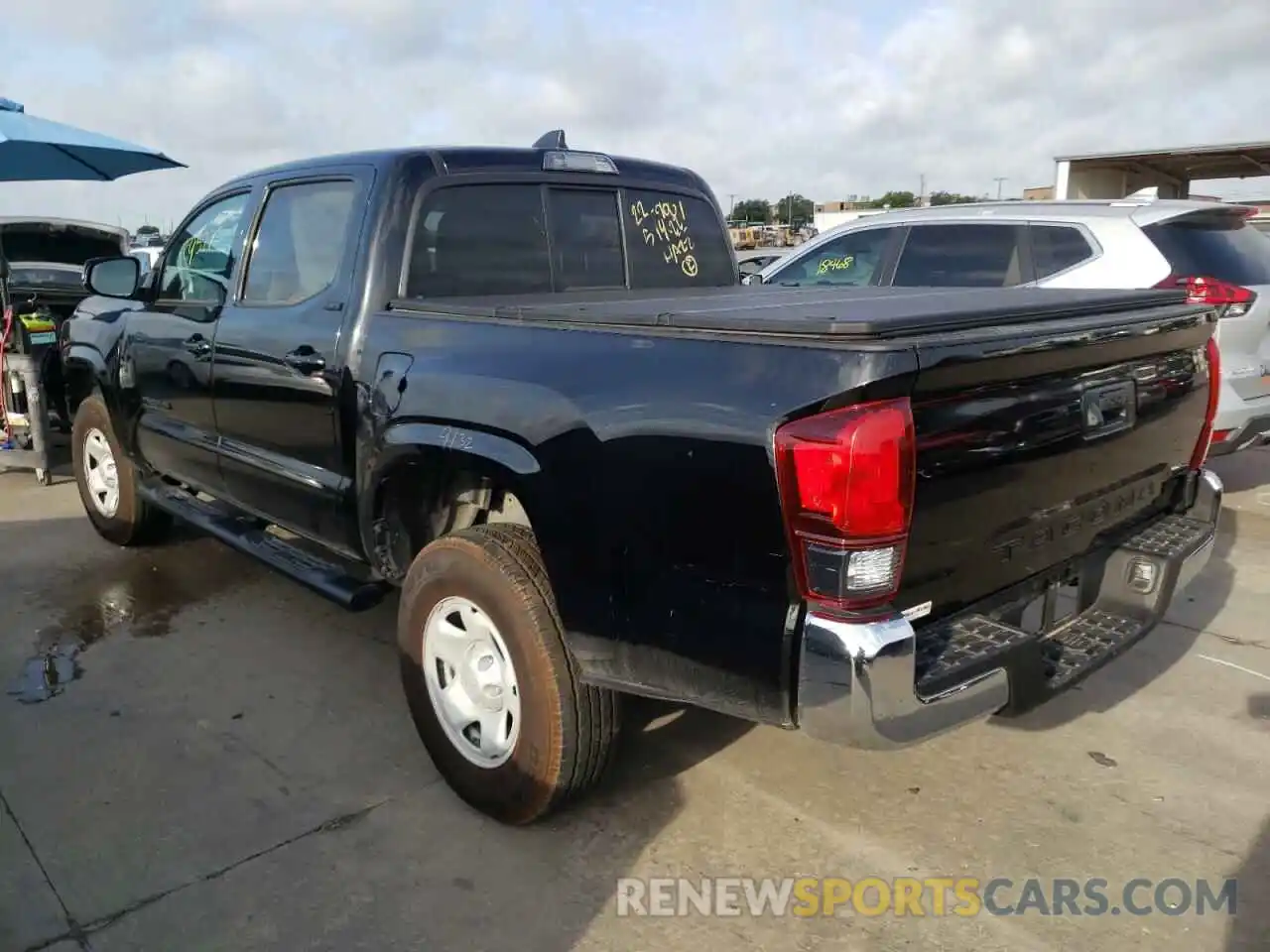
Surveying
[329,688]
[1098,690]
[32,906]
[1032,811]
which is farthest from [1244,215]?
[32,906]

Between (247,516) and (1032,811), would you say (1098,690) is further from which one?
(247,516)

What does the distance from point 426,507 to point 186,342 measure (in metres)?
1.79

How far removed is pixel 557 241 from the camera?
387cm

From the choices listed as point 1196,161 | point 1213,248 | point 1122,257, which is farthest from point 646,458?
point 1196,161

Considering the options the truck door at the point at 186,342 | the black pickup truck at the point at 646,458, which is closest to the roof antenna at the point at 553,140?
the black pickup truck at the point at 646,458

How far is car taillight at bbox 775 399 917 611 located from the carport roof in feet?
42.3

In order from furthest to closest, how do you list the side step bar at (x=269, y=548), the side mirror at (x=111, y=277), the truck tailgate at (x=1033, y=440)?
the side mirror at (x=111, y=277)
the side step bar at (x=269, y=548)
the truck tailgate at (x=1033, y=440)

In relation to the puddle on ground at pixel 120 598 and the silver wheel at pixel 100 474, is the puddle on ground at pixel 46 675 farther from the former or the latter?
the silver wheel at pixel 100 474

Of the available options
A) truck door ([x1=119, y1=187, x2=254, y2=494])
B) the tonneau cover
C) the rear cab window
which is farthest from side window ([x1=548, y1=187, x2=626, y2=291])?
truck door ([x1=119, y1=187, x2=254, y2=494])

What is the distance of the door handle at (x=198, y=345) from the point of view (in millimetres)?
4215

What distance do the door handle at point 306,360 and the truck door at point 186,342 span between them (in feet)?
2.53

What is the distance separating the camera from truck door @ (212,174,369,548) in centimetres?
351

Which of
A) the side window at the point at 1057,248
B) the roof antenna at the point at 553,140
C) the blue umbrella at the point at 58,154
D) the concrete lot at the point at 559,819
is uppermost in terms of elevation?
the blue umbrella at the point at 58,154

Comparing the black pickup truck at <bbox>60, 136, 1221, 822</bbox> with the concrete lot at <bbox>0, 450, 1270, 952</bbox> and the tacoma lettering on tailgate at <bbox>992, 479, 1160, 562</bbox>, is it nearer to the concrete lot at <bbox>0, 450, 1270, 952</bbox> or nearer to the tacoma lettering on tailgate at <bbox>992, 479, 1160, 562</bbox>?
→ the tacoma lettering on tailgate at <bbox>992, 479, 1160, 562</bbox>
